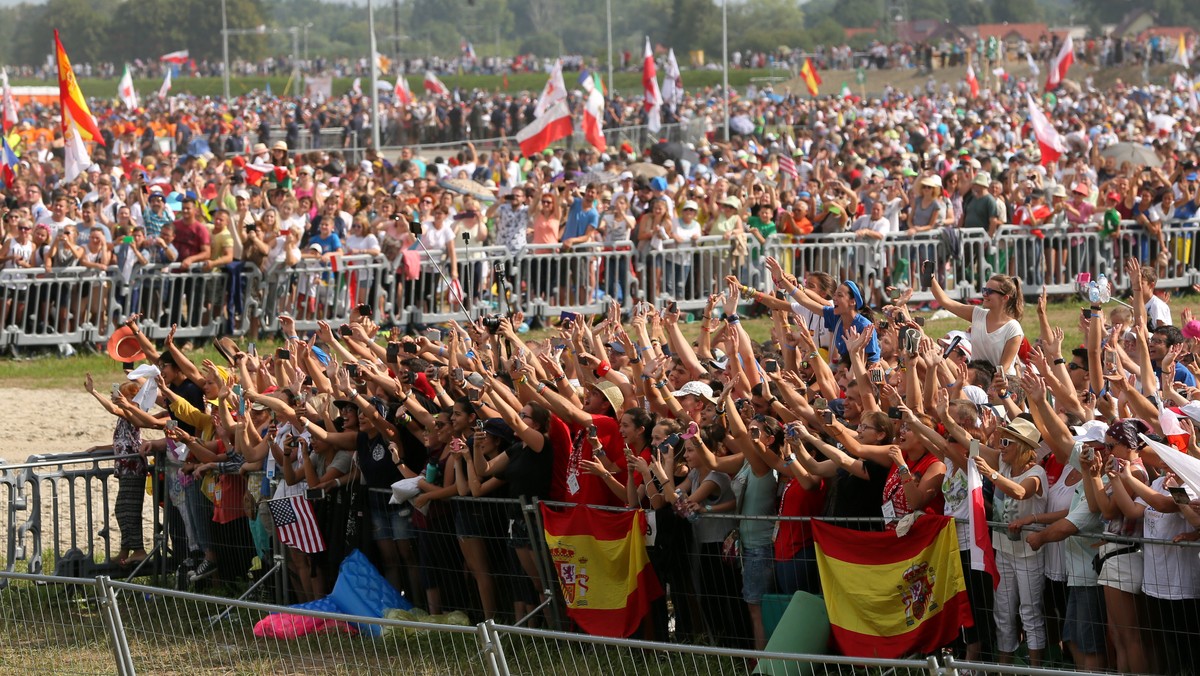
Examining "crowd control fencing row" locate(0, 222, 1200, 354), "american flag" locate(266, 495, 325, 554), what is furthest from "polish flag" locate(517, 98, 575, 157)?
"american flag" locate(266, 495, 325, 554)

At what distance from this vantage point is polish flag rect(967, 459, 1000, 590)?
8008 millimetres

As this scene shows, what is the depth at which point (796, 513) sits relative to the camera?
8828mm

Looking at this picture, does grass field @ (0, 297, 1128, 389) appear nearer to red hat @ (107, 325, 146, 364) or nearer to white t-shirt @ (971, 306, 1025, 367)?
red hat @ (107, 325, 146, 364)

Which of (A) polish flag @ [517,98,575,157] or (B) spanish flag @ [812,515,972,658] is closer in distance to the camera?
(B) spanish flag @ [812,515,972,658]

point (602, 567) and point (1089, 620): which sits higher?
point (1089, 620)

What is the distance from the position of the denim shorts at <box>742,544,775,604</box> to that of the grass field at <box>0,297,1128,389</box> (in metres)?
9.36

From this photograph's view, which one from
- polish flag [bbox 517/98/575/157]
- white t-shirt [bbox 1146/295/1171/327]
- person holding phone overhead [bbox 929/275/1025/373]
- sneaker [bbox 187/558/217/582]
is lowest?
sneaker [bbox 187/558/217/582]

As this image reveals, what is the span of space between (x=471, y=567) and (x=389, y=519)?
702mm

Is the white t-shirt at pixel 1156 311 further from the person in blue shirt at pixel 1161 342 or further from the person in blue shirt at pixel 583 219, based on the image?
the person in blue shirt at pixel 583 219

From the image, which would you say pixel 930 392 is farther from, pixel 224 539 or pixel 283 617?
pixel 224 539

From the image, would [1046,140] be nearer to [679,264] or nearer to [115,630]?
[679,264]

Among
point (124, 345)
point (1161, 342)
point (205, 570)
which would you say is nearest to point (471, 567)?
point (205, 570)

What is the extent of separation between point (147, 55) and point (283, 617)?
14477 cm

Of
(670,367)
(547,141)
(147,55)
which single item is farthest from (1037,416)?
(147,55)
